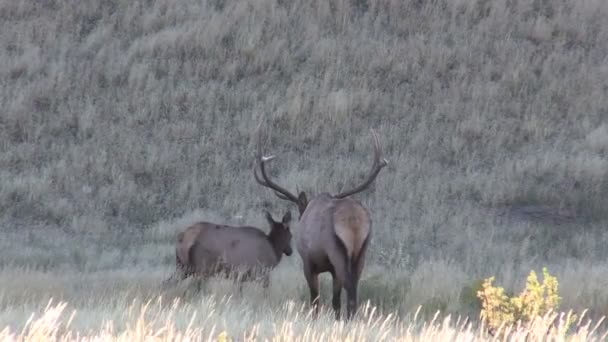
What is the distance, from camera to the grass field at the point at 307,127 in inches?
671

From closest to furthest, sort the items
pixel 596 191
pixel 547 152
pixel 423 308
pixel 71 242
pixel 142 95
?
pixel 423 308 < pixel 71 242 < pixel 596 191 < pixel 547 152 < pixel 142 95

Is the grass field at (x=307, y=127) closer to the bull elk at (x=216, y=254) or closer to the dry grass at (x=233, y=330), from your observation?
the bull elk at (x=216, y=254)

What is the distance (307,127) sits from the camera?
21.9 m

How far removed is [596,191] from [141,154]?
878 cm

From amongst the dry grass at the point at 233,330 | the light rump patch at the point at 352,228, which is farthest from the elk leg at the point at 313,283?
the dry grass at the point at 233,330

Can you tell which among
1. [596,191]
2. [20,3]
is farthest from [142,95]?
[596,191]

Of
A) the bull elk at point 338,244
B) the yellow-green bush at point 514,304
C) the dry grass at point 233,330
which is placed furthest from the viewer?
the bull elk at point 338,244

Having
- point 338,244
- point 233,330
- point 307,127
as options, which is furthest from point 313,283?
point 307,127

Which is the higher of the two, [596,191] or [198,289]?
[198,289]

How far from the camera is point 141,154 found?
20.7 metres

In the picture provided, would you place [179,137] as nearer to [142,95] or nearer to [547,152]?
[142,95]

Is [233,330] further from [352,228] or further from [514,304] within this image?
[352,228]

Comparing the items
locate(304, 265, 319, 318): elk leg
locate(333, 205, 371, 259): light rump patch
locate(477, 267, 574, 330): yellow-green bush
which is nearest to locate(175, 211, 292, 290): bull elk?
locate(304, 265, 319, 318): elk leg

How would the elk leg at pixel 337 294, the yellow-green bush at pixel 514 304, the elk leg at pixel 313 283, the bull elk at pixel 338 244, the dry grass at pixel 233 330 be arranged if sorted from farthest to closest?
the elk leg at pixel 313 283 → the elk leg at pixel 337 294 → the bull elk at pixel 338 244 → the yellow-green bush at pixel 514 304 → the dry grass at pixel 233 330
